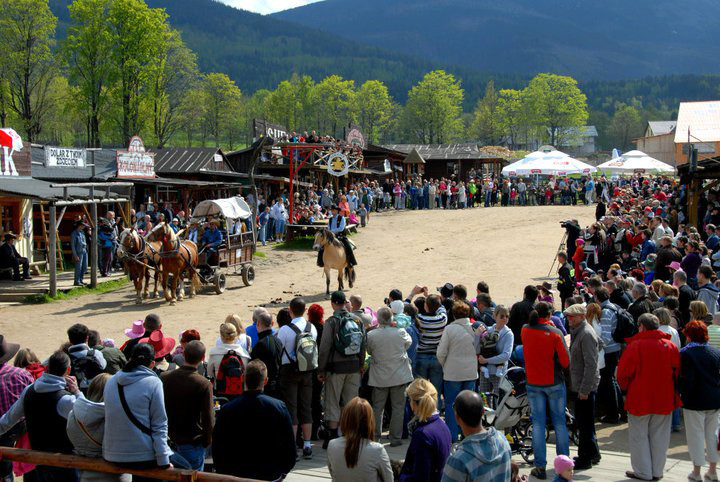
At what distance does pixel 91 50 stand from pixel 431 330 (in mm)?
47827

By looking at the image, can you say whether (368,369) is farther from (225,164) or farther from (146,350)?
(225,164)

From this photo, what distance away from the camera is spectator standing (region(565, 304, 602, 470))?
23.7 ft

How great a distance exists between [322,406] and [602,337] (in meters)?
3.46

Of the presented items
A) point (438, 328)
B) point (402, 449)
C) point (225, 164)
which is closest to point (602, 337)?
point (438, 328)

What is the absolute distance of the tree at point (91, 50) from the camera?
49094 mm

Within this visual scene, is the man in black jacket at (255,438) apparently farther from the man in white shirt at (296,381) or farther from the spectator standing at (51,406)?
the man in white shirt at (296,381)

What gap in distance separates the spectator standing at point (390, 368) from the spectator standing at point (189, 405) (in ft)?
8.22

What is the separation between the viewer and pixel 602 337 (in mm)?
8664

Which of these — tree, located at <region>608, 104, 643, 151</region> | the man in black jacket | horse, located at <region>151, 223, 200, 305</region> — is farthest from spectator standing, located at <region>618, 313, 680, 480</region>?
tree, located at <region>608, 104, 643, 151</region>

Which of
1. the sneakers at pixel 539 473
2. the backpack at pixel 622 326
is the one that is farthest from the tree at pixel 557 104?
the sneakers at pixel 539 473

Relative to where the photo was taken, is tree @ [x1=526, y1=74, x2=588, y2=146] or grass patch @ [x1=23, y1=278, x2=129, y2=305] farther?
tree @ [x1=526, y1=74, x2=588, y2=146]

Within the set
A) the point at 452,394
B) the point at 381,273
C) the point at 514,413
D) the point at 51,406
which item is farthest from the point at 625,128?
the point at 51,406

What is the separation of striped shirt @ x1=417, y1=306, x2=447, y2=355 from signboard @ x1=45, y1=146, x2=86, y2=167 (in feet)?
58.8

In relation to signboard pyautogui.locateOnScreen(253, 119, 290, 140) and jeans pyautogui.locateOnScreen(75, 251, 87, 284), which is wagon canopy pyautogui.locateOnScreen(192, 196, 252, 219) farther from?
signboard pyautogui.locateOnScreen(253, 119, 290, 140)
